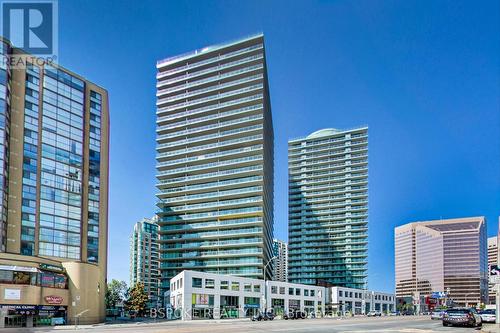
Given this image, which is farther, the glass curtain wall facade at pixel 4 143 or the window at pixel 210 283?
the window at pixel 210 283

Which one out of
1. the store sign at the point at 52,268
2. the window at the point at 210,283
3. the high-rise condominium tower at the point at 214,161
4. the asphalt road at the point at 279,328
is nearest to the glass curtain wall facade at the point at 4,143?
the store sign at the point at 52,268

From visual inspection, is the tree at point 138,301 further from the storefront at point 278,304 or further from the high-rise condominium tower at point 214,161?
the storefront at point 278,304

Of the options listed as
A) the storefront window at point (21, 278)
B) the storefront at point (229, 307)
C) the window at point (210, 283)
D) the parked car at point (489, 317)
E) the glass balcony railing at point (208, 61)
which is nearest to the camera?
the parked car at point (489, 317)

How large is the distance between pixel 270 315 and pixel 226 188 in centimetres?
5899

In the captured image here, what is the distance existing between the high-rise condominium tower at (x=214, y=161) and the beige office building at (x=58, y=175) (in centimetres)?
3346

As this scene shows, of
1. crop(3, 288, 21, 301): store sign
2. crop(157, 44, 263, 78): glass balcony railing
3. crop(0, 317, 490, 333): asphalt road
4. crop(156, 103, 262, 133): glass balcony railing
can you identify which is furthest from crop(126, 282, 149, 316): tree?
crop(157, 44, 263, 78): glass balcony railing

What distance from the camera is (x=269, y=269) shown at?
13825 centimetres

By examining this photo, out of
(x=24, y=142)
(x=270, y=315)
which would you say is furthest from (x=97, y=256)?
(x=270, y=315)

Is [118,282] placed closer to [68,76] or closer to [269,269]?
[269,269]

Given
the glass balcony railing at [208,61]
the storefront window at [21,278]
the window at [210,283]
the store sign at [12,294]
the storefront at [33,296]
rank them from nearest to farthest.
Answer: the store sign at [12,294] → the storefront at [33,296] → the storefront window at [21,278] → the window at [210,283] → the glass balcony railing at [208,61]

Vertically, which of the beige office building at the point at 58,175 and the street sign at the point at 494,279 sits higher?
the beige office building at the point at 58,175

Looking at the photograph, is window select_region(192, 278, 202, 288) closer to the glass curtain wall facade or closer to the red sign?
the red sign

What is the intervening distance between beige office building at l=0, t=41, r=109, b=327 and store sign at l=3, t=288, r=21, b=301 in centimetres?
708

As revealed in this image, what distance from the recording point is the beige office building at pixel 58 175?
7736 cm
